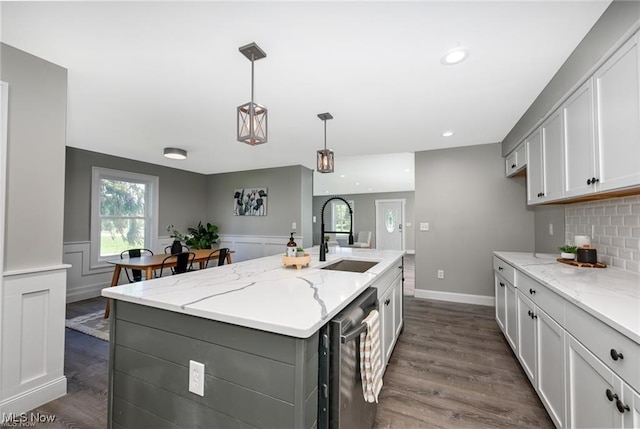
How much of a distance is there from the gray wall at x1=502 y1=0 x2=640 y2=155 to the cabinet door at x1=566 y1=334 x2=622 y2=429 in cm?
150

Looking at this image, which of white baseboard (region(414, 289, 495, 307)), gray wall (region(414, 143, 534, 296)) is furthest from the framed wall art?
white baseboard (region(414, 289, 495, 307))

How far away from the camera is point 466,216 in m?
3.90

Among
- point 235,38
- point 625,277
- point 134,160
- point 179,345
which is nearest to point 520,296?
point 625,277

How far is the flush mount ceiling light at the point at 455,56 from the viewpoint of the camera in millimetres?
1688

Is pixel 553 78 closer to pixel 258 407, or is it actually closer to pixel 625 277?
pixel 625 277

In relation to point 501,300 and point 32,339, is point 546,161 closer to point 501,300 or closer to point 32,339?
point 501,300

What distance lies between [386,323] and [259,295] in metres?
1.22

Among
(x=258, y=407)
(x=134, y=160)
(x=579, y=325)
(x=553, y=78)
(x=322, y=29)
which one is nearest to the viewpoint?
(x=258, y=407)

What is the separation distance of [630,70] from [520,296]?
5.05 feet

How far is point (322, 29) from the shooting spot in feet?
5.00

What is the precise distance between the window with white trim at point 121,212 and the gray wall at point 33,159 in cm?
310

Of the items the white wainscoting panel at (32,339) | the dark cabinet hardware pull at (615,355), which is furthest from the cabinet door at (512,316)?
the white wainscoting panel at (32,339)

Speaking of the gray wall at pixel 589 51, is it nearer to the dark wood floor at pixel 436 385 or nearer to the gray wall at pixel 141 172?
the dark wood floor at pixel 436 385

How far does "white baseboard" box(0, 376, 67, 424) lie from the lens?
160cm
